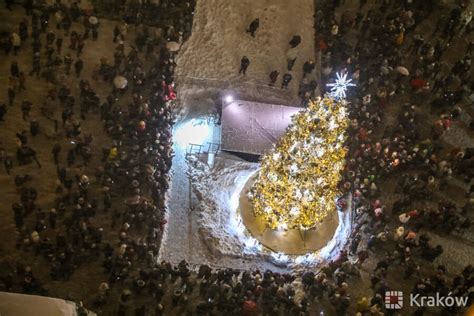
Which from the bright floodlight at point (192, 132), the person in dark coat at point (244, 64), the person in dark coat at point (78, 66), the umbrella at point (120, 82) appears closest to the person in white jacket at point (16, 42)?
the person in dark coat at point (78, 66)

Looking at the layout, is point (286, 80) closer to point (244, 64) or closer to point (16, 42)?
point (244, 64)

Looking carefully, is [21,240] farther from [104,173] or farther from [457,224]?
[457,224]

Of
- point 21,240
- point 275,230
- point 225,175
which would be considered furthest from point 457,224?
point 21,240

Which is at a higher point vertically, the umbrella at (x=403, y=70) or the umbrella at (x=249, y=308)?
the umbrella at (x=403, y=70)

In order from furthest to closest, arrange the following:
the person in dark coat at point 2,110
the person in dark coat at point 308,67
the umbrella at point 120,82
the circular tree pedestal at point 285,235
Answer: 1. the person in dark coat at point 308,67
2. the umbrella at point 120,82
3. the circular tree pedestal at point 285,235
4. the person in dark coat at point 2,110

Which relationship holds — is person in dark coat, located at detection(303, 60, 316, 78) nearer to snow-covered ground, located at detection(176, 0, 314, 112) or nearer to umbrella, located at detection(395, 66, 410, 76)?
snow-covered ground, located at detection(176, 0, 314, 112)

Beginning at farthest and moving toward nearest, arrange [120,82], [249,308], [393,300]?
1. [120,82]
2. [393,300]
3. [249,308]

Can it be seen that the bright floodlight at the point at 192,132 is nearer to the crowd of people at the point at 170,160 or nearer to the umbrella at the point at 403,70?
the crowd of people at the point at 170,160

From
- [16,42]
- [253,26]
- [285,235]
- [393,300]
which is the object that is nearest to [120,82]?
[16,42]
